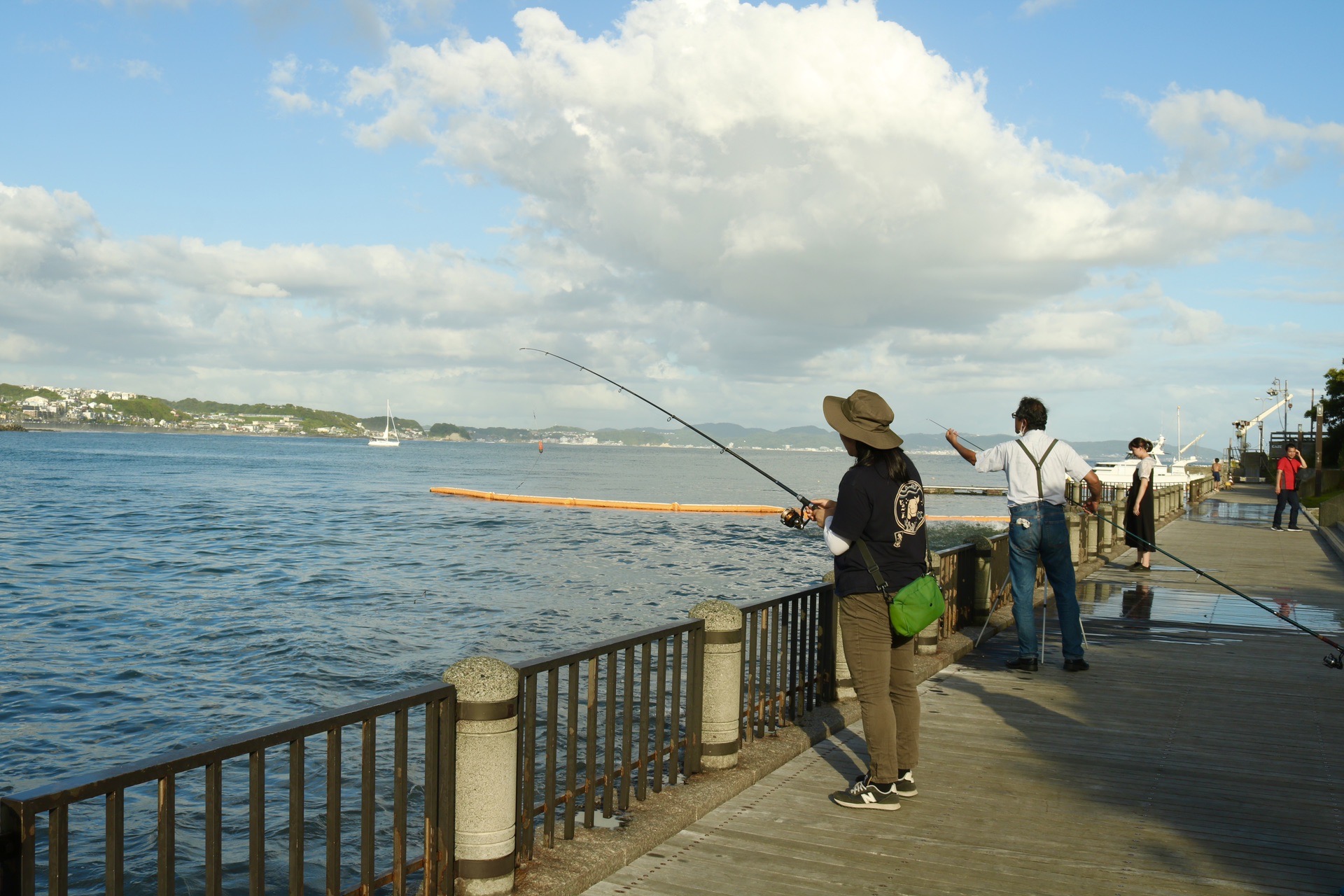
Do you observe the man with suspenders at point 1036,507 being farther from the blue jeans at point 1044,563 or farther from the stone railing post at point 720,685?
the stone railing post at point 720,685

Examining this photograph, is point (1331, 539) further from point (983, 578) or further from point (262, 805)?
point (262, 805)

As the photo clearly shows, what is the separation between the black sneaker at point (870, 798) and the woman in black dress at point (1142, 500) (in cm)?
1056

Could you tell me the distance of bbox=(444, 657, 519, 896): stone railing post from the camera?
4.01 m

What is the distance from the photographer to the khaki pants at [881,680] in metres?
5.28

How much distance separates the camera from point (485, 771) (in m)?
4.06

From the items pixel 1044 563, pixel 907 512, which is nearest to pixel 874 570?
pixel 907 512

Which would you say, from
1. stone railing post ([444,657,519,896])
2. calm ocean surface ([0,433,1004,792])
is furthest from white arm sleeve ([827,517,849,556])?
calm ocean surface ([0,433,1004,792])

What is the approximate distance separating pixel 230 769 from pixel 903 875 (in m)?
8.52

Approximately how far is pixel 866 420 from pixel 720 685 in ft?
5.69

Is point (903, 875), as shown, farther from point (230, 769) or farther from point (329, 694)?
point (329, 694)

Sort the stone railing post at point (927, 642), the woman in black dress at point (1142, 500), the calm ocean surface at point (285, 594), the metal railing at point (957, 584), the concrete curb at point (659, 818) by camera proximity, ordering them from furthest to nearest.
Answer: the woman in black dress at point (1142, 500)
the calm ocean surface at point (285, 594)
the metal railing at point (957, 584)
the stone railing post at point (927, 642)
the concrete curb at point (659, 818)

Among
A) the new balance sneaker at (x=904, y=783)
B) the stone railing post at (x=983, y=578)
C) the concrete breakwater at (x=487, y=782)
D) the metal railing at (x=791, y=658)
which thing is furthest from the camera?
the stone railing post at (x=983, y=578)

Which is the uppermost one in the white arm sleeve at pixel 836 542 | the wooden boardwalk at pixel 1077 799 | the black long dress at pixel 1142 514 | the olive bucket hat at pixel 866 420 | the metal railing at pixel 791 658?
the olive bucket hat at pixel 866 420

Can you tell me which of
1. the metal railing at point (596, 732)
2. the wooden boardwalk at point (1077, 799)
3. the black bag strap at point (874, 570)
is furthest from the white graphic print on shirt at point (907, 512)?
the wooden boardwalk at point (1077, 799)
